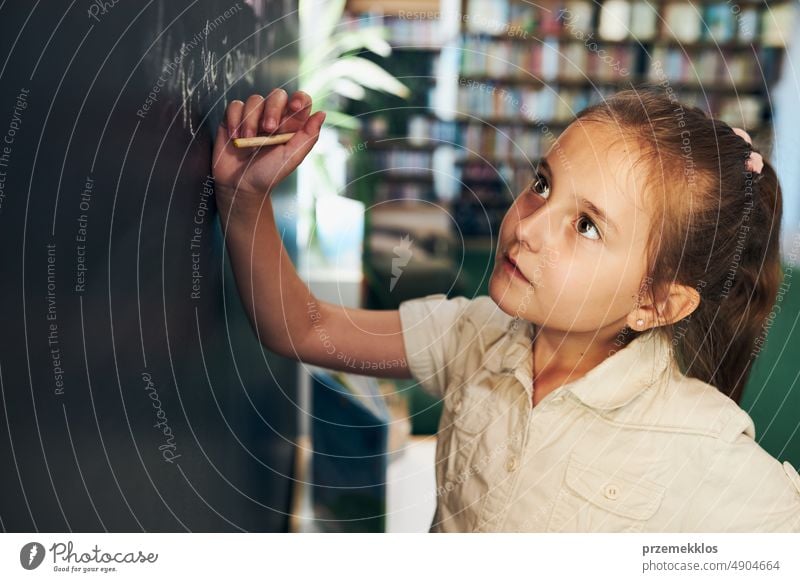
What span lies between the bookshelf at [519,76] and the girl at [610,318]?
7.2 inches

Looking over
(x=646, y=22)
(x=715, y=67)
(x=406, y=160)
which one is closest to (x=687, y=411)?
(x=646, y=22)

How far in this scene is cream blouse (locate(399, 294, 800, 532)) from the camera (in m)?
0.56

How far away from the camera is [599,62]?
5.45 feet

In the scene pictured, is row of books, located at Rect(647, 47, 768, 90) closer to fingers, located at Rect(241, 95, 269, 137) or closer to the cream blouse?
the cream blouse

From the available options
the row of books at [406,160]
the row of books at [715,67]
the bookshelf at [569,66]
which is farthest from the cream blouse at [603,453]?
the row of books at [406,160]

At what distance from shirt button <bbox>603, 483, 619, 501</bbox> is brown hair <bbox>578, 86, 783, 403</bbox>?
11 centimetres

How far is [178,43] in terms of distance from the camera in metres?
0.45

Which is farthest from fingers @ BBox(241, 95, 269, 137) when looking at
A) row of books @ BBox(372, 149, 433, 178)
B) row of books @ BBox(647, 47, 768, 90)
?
row of books @ BBox(372, 149, 433, 178)

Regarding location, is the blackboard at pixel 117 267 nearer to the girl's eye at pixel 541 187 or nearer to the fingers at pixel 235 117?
the fingers at pixel 235 117

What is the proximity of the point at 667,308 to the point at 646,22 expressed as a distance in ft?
3.85

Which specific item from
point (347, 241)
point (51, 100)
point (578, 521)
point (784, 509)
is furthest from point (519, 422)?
point (347, 241)

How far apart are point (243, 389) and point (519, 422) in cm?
25

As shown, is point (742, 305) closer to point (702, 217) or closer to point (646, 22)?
point (702, 217)
